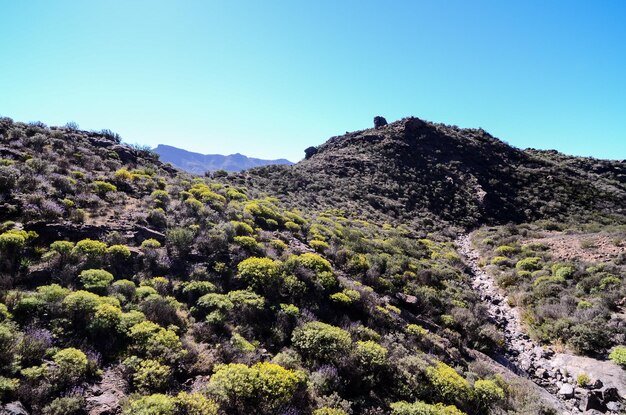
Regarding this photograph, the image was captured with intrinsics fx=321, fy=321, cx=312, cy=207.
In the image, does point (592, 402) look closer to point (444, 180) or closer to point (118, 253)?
point (118, 253)

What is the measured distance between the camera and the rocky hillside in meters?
35.0

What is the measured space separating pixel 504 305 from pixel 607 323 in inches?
166

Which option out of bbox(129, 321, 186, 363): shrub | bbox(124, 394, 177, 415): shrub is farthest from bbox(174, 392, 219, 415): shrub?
bbox(129, 321, 186, 363): shrub

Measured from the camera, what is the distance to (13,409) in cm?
475

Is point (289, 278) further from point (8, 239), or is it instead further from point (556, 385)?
point (556, 385)

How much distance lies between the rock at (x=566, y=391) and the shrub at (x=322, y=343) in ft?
23.4

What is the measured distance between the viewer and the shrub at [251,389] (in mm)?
5875

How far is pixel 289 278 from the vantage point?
11070 millimetres

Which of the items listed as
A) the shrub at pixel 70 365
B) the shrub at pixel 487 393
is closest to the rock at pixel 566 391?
the shrub at pixel 487 393

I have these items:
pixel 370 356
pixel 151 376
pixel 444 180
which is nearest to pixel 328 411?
pixel 370 356

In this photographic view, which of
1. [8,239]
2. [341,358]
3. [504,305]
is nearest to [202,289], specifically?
[341,358]

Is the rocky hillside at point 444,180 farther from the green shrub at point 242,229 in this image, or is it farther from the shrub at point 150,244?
the shrub at point 150,244

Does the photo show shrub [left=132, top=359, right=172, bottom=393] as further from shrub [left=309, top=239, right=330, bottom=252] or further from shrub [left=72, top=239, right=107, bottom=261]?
shrub [left=309, top=239, right=330, bottom=252]

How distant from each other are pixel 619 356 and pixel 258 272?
12.0m
